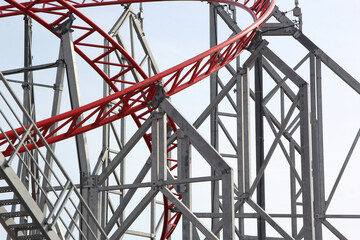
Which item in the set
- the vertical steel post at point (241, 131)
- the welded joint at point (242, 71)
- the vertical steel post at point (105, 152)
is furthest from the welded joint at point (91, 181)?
the welded joint at point (242, 71)

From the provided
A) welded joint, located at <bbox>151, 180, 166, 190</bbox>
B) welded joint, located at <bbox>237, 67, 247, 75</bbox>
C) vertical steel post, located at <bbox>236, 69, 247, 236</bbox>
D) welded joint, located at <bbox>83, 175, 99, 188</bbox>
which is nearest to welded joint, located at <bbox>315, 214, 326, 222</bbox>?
vertical steel post, located at <bbox>236, 69, 247, 236</bbox>

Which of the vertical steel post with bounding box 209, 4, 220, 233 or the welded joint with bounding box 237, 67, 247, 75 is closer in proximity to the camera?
the welded joint with bounding box 237, 67, 247, 75

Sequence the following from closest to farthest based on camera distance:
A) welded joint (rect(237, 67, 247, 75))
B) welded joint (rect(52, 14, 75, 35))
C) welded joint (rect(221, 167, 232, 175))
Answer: welded joint (rect(221, 167, 232, 175)) → welded joint (rect(52, 14, 75, 35)) → welded joint (rect(237, 67, 247, 75))

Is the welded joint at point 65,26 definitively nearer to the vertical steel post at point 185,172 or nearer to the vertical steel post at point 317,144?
the vertical steel post at point 185,172

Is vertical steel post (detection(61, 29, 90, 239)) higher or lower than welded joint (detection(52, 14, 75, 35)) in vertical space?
lower

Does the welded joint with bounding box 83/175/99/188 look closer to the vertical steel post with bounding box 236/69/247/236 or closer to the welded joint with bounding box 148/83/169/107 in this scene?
the welded joint with bounding box 148/83/169/107

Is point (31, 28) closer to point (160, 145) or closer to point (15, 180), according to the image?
point (160, 145)

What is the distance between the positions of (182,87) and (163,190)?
4009 millimetres

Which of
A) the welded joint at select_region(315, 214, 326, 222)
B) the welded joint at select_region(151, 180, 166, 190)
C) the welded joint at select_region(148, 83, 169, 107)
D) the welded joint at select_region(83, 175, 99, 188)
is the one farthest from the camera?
the welded joint at select_region(315, 214, 326, 222)

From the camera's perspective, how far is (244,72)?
17594 millimetres

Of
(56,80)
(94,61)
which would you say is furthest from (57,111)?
(94,61)

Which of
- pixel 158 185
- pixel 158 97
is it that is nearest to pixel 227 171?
pixel 158 185

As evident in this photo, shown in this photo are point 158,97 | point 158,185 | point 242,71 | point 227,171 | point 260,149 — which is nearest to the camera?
point 227,171

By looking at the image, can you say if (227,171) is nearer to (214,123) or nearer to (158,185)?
(158,185)
